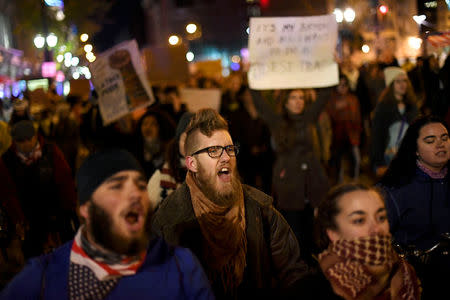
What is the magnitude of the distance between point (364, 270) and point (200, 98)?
10.1m

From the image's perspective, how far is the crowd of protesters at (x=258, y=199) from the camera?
9.85 feet

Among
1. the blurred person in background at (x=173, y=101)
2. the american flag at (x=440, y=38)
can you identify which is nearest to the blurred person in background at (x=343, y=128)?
the blurred person in background at (x=173, y=101)

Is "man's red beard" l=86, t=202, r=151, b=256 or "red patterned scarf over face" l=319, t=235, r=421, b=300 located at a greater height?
"man's red beard" l=86, t=202, r=151, b=256

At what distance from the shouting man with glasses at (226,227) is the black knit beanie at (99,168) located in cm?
114

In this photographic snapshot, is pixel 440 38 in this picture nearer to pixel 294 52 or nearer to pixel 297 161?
pixel 294 52

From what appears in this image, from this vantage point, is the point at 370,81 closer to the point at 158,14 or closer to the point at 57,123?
the point at 57,123

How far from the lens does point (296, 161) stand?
7133 millimetres

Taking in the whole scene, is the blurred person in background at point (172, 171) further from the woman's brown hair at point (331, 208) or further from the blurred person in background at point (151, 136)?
the blurred person in background at point (151, 136)

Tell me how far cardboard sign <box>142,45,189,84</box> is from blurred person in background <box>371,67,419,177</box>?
6.21m

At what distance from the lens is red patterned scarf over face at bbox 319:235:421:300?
2934 millimetres

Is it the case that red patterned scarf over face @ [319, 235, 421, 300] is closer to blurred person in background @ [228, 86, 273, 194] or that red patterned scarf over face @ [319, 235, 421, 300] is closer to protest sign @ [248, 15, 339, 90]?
protest sign @ [248, 15, 339, 90]

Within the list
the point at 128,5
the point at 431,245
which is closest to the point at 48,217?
the point at 431,245

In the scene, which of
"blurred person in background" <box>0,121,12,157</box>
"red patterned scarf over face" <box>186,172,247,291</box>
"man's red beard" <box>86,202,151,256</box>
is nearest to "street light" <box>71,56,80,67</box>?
"blurred person in background" <box>0,121,12,157</box>

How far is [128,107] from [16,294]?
6.14 meters
